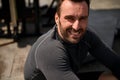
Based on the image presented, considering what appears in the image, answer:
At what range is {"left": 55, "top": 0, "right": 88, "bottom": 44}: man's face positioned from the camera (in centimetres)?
159

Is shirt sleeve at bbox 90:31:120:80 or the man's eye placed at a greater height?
the man's eye

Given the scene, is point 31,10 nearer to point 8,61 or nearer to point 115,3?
point 8,61

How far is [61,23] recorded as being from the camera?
1.67 m

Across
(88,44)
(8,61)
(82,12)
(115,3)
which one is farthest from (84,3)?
(115,3)

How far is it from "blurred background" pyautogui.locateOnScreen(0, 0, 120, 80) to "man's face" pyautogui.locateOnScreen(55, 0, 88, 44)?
62.5 inches

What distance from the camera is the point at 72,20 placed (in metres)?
1.63

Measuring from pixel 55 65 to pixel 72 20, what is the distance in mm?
294

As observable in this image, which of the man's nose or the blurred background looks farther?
the blurred background

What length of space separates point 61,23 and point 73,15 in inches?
4.1

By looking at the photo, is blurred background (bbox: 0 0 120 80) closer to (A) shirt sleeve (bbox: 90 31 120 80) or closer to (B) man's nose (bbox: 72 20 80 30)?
(A) shirt sleeve (bbox: 90 31 120 80)

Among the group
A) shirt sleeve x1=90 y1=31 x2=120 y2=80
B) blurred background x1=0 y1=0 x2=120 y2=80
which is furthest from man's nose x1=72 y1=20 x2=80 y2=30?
blurred background x1=0 y1=0 x2=120 y2=80

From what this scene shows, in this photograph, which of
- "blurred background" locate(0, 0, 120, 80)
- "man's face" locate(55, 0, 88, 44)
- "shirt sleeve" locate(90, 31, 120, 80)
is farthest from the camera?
"blurred background" locate(0, 0, 120, 80)

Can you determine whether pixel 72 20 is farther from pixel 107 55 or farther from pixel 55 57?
pixel 107 55

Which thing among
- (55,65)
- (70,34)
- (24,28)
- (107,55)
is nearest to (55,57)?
(55,65)
